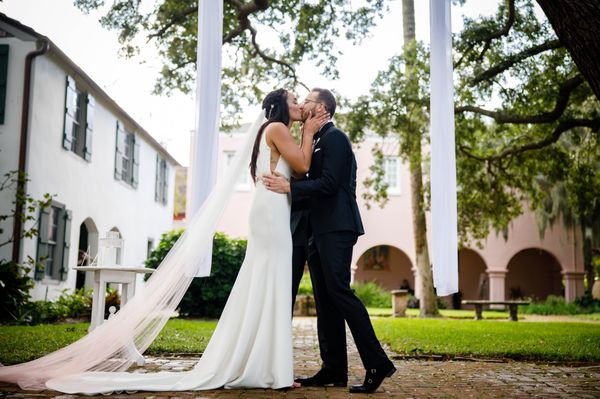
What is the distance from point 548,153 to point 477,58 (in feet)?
11.9

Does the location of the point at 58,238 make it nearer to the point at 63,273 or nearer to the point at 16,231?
the point at 63,273

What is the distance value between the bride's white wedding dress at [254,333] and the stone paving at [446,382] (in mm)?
121

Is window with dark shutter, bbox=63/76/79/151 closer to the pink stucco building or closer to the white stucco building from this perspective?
the white stucco building

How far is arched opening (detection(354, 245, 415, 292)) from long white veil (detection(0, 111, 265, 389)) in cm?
2301

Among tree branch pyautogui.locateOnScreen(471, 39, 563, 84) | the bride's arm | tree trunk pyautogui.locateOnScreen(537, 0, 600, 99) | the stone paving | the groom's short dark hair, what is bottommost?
the stone paving

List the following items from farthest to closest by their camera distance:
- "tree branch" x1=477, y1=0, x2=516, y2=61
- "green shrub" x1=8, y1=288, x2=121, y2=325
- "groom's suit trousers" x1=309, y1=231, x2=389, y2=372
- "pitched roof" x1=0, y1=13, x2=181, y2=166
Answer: "pitched roof" x1=0, y1=13, x2=181, y2=166
"tree branch" x1=477, y1=0, x2=516, y2=61
"green shrub" x1=8, y1=288, x2=121, y2=325
"groom's suit trousers" x1=309, y1=231, x2=389, y2=372

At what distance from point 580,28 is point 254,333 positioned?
3732mm

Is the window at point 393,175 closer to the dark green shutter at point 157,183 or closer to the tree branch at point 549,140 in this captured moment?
the dark green shutter at point 157,183

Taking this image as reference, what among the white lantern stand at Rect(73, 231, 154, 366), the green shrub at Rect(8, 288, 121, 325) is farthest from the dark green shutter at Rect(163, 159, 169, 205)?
the white lantern stand at Rect(73, 231, 154, 366)

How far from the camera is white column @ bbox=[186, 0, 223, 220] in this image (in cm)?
560

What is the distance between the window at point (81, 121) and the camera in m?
14.1

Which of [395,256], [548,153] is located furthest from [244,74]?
[395,256]

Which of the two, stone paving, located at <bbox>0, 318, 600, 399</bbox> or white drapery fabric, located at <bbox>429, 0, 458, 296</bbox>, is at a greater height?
white drapery fabric, located at <bbox>429, 0, 458, 296</bbox>

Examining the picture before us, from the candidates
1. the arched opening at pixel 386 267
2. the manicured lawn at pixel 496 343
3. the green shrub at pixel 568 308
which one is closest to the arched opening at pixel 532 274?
the arched opening at pixel 386 267
